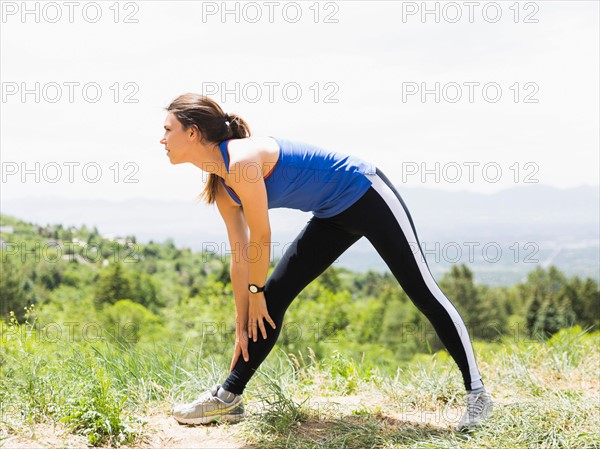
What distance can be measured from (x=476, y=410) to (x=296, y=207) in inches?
45.5

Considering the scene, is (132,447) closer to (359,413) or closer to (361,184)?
(359,413)

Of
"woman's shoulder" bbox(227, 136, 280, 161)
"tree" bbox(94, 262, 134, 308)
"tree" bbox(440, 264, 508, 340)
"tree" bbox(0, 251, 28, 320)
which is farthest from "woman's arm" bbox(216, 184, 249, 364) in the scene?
"tree" bbox(440, 264, 508, 340)

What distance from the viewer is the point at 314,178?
93.7 inches

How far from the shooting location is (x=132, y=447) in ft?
8.06

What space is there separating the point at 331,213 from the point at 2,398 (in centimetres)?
170

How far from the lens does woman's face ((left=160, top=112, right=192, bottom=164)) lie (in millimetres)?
2371

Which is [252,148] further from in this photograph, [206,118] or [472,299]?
[472,299]

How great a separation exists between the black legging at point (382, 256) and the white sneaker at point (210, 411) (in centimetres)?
19

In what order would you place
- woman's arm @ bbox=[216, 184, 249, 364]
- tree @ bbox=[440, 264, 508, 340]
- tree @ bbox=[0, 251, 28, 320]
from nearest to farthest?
1. woman's arm @ bbox=[216, 184, 249, 364]
2. tree @ bbox=[0, 251, 28, 320]
3. tree @ bbox=[440, 264, 508, 340]

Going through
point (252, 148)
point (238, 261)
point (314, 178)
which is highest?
point (252, 148)

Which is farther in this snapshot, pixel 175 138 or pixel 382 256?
pixel 382 256

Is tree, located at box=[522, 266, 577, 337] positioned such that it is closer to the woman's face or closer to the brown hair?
the brown hair

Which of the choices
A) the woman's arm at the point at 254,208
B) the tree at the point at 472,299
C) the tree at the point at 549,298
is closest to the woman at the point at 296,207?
the woman's arm at the point at 254,208

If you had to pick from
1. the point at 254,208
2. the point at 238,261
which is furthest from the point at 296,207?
the point at 238,261
